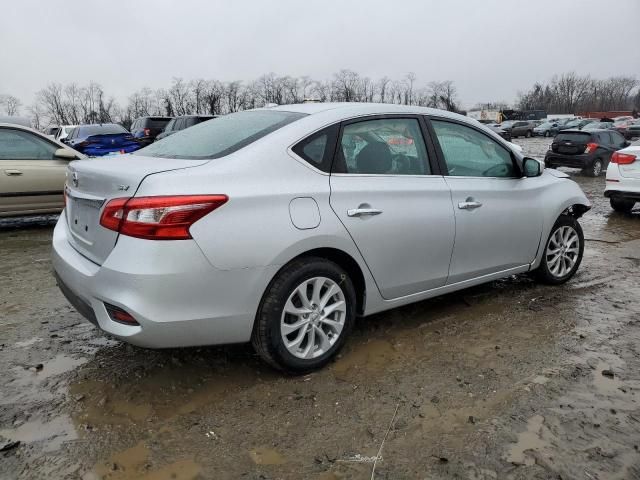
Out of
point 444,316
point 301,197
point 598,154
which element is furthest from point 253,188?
point 598,154

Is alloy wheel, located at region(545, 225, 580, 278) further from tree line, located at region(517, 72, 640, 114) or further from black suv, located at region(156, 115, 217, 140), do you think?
tree line, located at region(517, 72, 640, 114)

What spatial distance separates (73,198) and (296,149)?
138 cm

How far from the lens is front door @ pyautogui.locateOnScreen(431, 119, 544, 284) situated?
147 inches

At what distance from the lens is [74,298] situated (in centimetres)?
296

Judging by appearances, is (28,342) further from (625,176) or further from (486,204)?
(625,176)

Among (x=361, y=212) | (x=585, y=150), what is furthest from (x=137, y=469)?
(x=585, y=150)

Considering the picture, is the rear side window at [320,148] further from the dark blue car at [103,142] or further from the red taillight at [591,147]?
the red taillight at [591,147]

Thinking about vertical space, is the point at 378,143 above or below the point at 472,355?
above

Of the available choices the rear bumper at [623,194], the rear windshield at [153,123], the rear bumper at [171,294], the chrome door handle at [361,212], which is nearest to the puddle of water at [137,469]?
the rear bumper at [171,294]

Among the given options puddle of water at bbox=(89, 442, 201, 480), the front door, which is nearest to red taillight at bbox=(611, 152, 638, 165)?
the front door

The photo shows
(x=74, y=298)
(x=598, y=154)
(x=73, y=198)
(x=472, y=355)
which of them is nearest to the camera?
(x=74, y=298)

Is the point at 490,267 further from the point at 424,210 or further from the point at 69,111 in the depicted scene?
the point at 69,111

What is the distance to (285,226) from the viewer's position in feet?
9.12

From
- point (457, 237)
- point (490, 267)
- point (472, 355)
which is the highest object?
point (457, 237)
